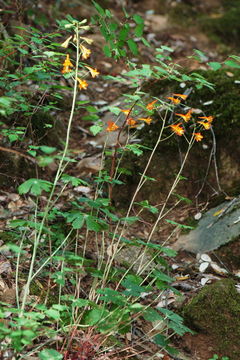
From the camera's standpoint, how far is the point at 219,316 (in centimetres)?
255

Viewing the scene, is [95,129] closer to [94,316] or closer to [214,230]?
[94,316]

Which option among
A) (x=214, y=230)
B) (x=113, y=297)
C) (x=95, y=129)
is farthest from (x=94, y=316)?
(x=214, y=230)

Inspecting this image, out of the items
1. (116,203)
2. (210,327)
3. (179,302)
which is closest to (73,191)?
(116,203)

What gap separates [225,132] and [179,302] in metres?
1.59

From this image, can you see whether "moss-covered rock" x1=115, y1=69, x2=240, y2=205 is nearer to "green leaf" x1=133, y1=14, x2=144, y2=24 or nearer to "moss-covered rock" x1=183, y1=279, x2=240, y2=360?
"moss-covered rock" x1=183, y1=279, x2=240, y2=360

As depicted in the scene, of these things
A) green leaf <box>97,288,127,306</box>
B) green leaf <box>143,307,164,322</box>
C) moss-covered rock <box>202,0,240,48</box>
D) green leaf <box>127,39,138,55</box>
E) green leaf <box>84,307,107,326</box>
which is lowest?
green leaf <box>84,307,107,326</box>

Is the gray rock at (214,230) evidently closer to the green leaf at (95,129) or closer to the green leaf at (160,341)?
the green leaf at (160,341)

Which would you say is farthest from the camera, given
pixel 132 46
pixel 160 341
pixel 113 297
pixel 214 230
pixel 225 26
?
pixel 225 26

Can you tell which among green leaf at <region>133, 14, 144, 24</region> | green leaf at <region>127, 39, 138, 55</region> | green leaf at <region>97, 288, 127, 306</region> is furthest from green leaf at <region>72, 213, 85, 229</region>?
green leaf at <region>133, 14, 144, 24</region>

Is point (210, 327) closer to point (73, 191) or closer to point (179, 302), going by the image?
point (179, 302)

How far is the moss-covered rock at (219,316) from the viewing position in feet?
8.10

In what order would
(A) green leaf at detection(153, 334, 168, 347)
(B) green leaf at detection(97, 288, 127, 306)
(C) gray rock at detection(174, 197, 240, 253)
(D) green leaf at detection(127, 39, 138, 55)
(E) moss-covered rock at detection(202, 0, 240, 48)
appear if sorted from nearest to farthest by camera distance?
1. (B) green leaf at detection(97, 288, 127, 306)
2. (A) green leaf at detection(153, 334, 168, 347)
3. (D) green leaf at detection(127, 39, 138, 55)
4. (C) gray rock at detection(174, 197, 240, 253)
5. (E) moss-covered rock at detection(202, 0, 240, 48)

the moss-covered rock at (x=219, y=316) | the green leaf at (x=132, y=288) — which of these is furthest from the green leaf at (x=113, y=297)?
the moss-covered rock at (x=219, y=316)

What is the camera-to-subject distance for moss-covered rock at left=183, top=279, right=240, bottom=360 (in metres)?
2.47
